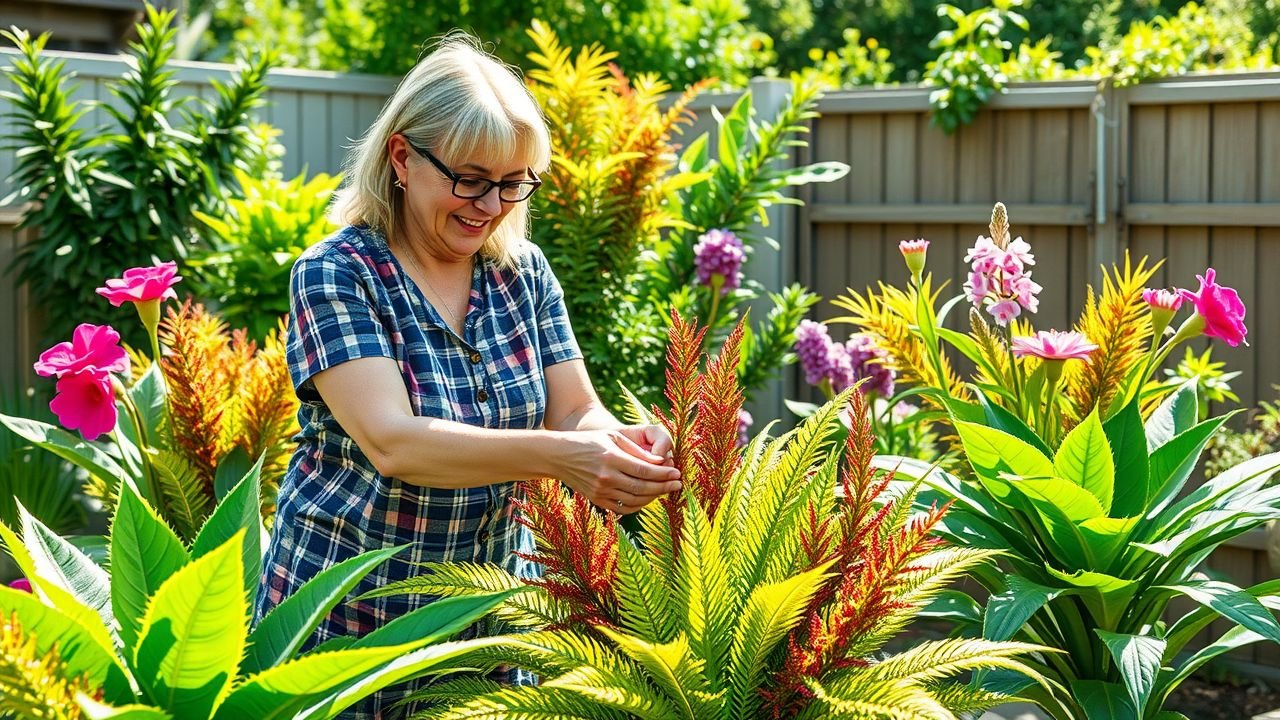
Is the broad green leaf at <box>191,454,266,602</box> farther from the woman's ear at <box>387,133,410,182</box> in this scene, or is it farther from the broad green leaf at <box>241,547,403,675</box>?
the woman's ear at <box>387,133,410,182</box>

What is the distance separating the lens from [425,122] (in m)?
1.89

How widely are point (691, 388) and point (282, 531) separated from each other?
79 cm

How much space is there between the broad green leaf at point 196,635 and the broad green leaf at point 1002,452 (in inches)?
45.5

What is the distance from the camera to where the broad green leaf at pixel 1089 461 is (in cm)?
194

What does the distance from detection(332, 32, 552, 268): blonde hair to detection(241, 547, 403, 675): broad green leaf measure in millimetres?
763

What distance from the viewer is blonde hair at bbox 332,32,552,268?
1.87 m

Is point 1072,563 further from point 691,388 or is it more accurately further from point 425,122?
point 425,122

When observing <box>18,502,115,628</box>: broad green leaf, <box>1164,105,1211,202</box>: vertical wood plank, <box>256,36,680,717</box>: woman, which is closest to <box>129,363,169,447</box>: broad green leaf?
<box>256,36,680,717</box>: woman

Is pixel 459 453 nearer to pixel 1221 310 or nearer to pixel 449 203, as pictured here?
pixel 449 203

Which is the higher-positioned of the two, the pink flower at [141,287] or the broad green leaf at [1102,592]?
the pink flower at [141,287]

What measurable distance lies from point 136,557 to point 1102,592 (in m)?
1.41

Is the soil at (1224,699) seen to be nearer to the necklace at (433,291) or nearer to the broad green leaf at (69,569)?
the necklace at (433,291)

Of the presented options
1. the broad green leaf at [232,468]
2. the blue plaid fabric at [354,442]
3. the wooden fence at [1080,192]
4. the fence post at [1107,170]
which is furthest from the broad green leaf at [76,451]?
the fence post at [1107,170]

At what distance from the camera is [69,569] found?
1.38 meters
